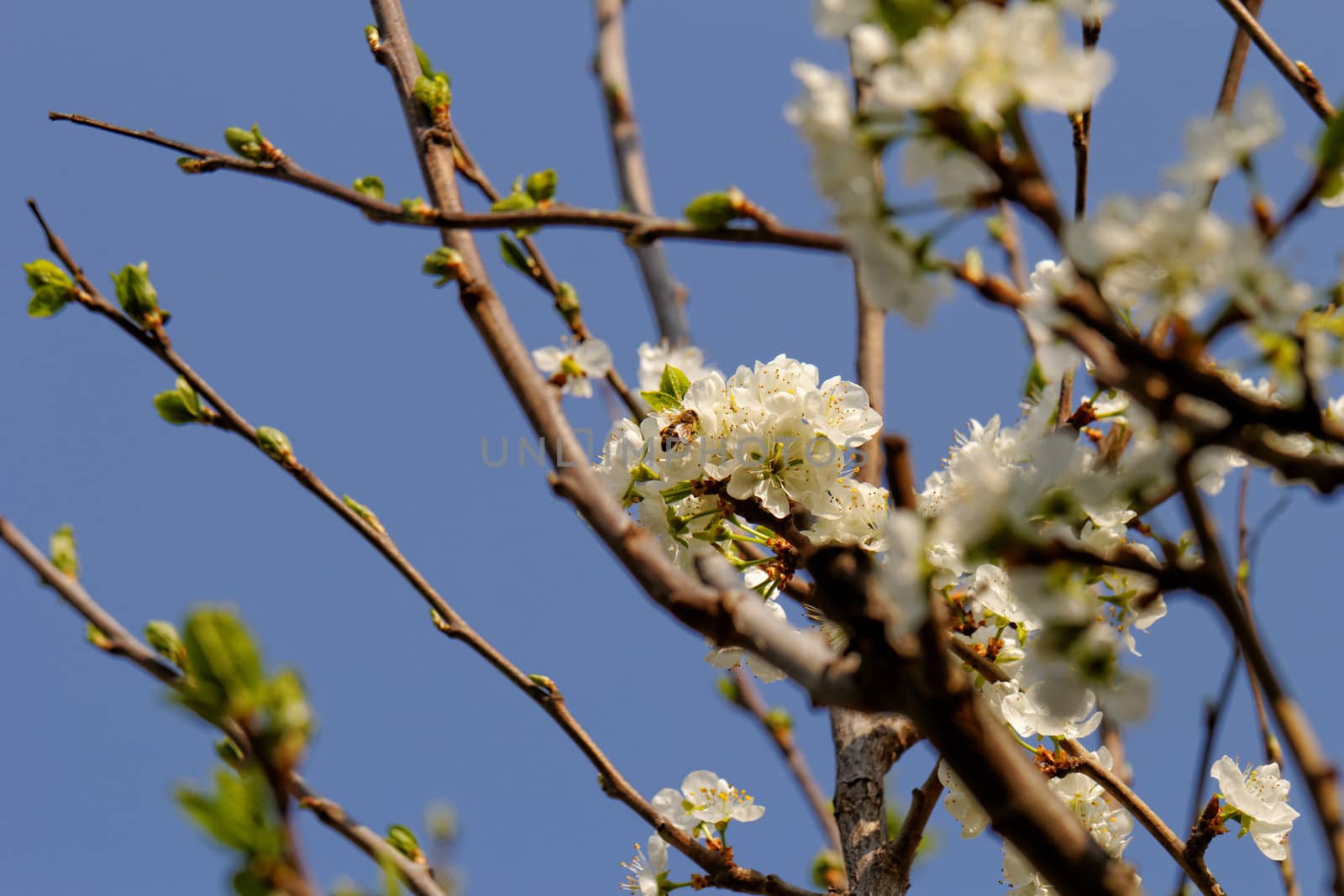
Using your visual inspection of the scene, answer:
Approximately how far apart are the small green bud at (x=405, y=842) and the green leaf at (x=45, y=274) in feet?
3.46

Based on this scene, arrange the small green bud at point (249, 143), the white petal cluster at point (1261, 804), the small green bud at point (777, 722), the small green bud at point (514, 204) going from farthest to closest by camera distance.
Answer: the small green bud at point (777, 722), the white petal cluster at point (1261, 804), the small green bud at point (249, 143), the small green bud at point (514, 204)

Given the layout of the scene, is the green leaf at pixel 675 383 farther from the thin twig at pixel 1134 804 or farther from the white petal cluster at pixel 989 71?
the white petal cluster at pixel 989 71

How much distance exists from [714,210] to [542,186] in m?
0.45

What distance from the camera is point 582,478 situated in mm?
1266

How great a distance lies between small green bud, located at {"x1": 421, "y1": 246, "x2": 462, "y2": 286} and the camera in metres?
1.43

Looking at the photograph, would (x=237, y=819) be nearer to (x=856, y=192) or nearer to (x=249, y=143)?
(x=856, y=192)

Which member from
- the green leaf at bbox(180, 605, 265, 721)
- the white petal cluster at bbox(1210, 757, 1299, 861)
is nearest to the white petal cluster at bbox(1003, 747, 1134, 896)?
the white petal cluster at bbox(1210, 757, 1299, 861)

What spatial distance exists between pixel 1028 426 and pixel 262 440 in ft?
4.26

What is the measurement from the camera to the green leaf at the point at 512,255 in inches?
79.9

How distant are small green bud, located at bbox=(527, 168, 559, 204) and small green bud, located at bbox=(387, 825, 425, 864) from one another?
983 mm

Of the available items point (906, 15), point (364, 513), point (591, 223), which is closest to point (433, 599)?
point (364, 513)

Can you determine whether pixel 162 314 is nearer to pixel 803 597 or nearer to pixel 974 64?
pixel 803 597

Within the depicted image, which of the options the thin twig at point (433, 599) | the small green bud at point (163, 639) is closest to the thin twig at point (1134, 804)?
the thin twig at point (433, 599)

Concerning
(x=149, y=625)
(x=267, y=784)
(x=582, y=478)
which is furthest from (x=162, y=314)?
(x=267, y=784)
